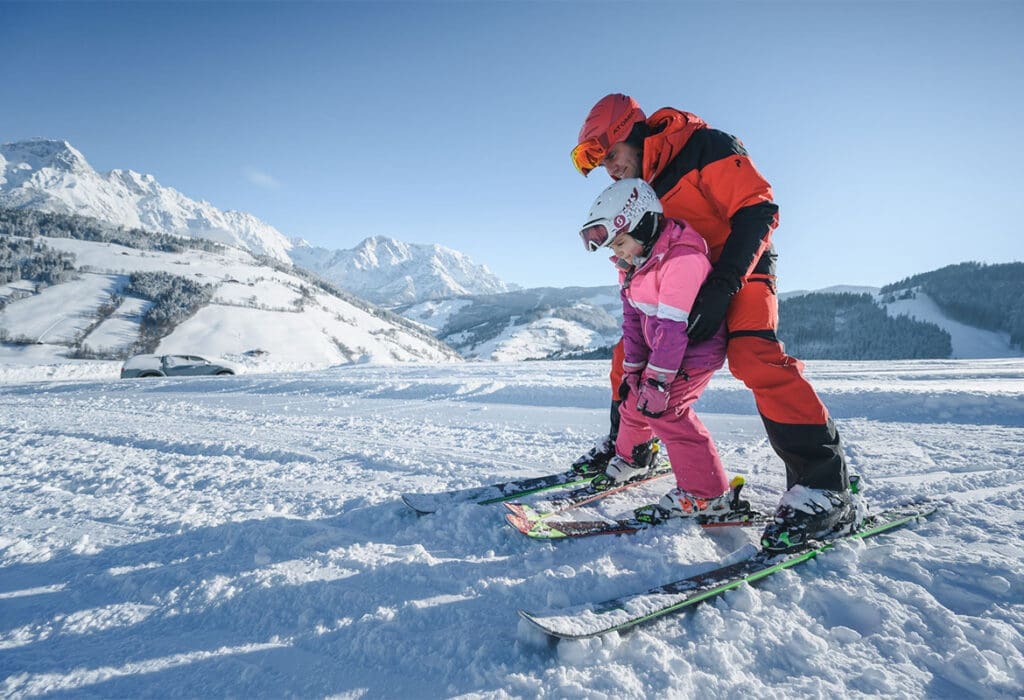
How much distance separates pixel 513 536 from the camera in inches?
88.7

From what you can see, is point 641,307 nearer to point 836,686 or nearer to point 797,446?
point 797,446

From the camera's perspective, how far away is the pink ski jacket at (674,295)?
215cm

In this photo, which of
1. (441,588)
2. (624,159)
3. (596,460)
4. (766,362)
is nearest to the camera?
(441,588)

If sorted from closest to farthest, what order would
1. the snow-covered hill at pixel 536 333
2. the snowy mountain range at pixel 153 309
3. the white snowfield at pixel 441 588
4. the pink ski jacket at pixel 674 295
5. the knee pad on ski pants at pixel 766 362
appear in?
the white snowfield at pixel 441 588 → the knee pad on ski pants at pixel 766 362 → the pink ski jacket at pixel 674 295 → the snowy mountain range at pixel 153 309 → the snow-covered hill at pixel 536 333

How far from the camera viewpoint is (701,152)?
2355mm

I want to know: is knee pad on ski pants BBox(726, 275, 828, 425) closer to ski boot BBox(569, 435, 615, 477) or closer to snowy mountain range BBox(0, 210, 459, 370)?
ski boot BBox(569, 435, 615, 477)

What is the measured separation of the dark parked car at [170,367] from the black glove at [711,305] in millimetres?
19474

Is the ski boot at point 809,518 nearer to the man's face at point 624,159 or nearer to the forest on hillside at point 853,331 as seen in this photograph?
the man's face at point 624,159

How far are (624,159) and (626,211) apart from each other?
603mm

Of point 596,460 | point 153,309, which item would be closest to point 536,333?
point 153,309

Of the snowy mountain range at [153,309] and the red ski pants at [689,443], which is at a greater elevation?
the snowy mountain range at [153,309]

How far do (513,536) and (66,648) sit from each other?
178cm

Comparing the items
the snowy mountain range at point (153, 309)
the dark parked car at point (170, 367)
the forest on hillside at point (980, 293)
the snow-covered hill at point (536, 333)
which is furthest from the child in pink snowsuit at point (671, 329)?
the snow-covered hill at point (536, 333)

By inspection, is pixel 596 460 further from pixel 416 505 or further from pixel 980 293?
pixel 980 293
